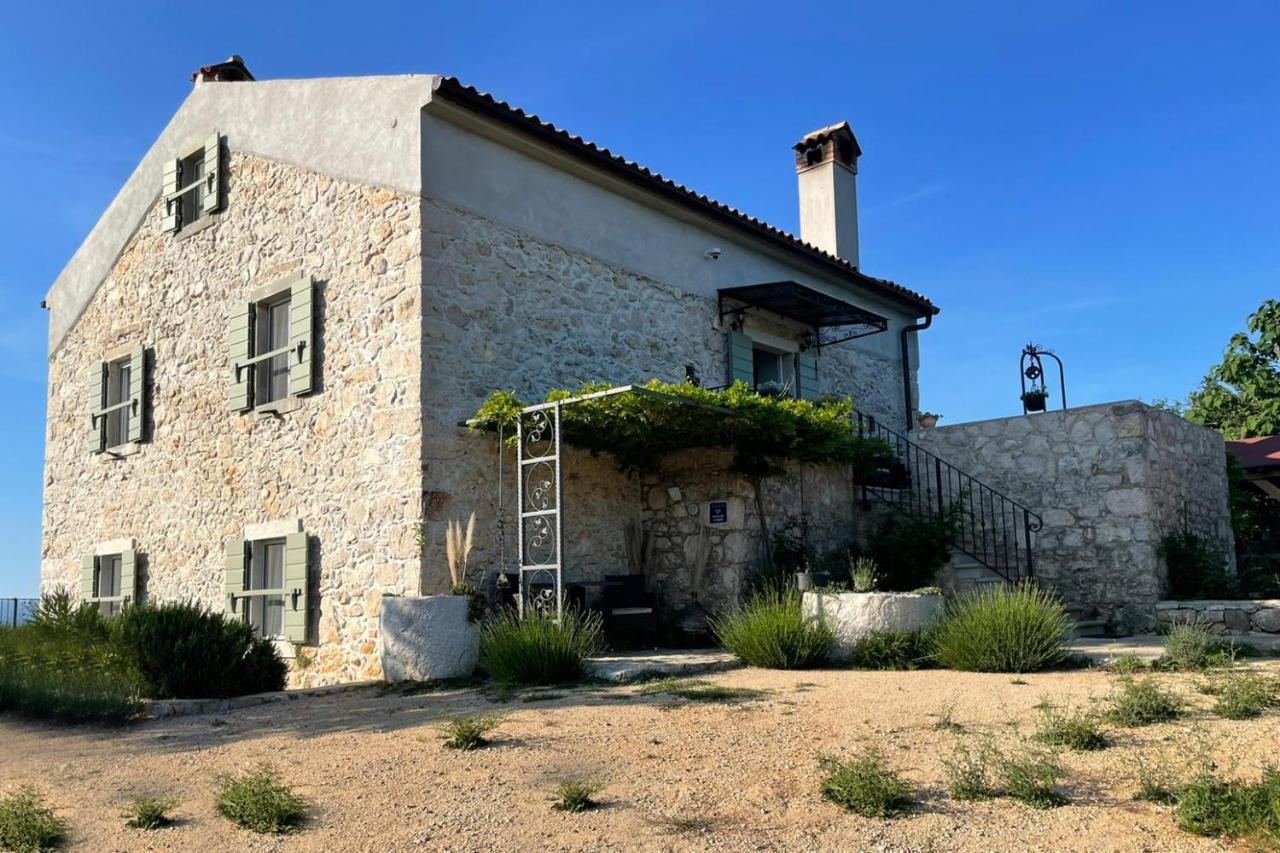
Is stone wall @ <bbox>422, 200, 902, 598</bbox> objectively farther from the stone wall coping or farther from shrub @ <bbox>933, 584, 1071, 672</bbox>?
the stone wall coping

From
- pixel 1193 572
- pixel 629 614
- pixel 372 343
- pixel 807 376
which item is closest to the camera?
pixel 629 614

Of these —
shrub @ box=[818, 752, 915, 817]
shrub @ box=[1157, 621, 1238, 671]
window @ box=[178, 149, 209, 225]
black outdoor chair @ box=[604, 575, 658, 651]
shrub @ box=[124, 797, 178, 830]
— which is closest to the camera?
shrub @ box=[818, 752, 915, 817]

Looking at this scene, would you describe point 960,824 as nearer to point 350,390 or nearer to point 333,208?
point 350,390

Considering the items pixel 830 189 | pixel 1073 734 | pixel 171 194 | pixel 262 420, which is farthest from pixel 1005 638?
pixel 171 194

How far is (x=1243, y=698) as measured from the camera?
5727mm

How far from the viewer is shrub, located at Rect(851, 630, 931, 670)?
324 inches

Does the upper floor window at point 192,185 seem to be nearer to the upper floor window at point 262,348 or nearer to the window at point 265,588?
the upper floor window at point 262,348

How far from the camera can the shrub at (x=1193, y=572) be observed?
11172mm

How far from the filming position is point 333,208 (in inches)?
434

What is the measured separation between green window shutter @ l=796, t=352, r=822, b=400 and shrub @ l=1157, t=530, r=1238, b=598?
15.0 feet

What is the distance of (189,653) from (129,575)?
572 cm

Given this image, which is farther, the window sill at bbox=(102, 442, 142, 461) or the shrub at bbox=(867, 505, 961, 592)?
the window sill at bbox=(102, 442, 142, 461)

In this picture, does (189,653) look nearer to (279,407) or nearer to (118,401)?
(279,407)

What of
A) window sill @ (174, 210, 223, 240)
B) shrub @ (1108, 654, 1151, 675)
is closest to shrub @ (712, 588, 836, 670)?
shrub @ (1108, 654, 1151, 675)
